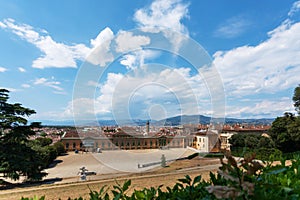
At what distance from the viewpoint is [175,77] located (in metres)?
7.19

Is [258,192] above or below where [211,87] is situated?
below

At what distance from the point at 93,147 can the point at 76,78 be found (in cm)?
1927

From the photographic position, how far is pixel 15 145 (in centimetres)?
1296

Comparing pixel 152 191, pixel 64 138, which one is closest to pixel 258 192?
pixel 152 191

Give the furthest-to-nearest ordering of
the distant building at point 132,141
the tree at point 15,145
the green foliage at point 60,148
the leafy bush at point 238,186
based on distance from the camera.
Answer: the green foliage at point 60,148 < the distant building at point 132,141 < the tree at point 15,145 < the leafy bush at point 238,186

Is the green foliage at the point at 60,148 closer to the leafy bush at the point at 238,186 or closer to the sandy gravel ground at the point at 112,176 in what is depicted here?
the sandy gravel ground at the point at 112,176

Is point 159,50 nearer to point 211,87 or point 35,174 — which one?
point 211,87

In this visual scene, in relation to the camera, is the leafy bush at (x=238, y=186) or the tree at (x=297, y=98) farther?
the tree at (x=297, y=98)

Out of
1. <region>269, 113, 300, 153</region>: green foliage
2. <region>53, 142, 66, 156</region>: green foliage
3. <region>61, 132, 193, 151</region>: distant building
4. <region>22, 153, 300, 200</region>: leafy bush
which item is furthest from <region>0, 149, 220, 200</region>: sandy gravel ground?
<region>269, 113, 300, 153</region>: green foliage

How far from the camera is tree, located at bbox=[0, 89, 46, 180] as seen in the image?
12391 mm

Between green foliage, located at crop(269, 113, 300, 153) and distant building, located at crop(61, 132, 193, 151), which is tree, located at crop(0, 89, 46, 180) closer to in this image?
distant building, located at crop(61, 132, 193, 151)

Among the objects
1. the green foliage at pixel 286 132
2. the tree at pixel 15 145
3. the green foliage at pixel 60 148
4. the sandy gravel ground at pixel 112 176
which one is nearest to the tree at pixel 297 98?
the green foliage at pixel 286 132

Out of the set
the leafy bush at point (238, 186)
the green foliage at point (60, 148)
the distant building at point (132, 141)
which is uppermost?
the leafy bush at point (238, 186)

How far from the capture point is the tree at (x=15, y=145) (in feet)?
40.7
